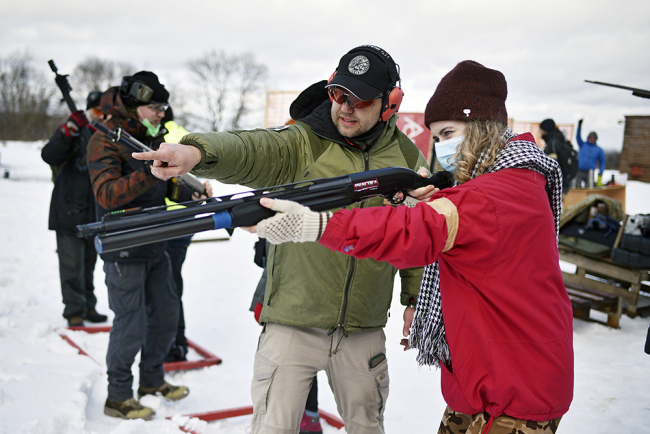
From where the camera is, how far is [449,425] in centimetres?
205

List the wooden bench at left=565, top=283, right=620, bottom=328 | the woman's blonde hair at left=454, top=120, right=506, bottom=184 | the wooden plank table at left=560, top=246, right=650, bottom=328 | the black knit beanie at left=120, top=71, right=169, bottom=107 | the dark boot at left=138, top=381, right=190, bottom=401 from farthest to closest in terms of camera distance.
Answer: the wooden plank table at left=560, top=246, right=650, bottom=328 → the wooden bench at left=565, top=283, right=620, bottom=328 → the dark boot at left=138, top=381, right=190, bottom=401 → the black knit beanie at left=120, top=71, right=169, bottom=107 → the woman's blonde hair at left=454, top=120, right=506, bottom=184

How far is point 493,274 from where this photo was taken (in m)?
1.68

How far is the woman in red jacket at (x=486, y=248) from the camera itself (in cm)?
156

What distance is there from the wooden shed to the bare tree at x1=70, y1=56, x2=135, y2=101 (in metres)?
36.8

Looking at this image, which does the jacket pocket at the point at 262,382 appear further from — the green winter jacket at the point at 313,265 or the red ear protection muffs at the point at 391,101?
the red ear protection muffs at the point at 391,101

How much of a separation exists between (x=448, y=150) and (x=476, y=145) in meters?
0.16

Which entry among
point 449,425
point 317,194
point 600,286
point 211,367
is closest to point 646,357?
point 600,286

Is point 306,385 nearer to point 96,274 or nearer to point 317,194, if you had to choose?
point 317,194

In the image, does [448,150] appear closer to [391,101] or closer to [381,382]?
[391,101]

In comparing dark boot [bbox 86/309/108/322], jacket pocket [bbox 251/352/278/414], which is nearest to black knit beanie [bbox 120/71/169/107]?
jacket pocket [bbox 251/352/278/414]

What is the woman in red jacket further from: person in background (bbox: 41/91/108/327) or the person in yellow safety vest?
person in background (bbox: 41/91/108/327)

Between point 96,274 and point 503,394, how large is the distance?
278 inches

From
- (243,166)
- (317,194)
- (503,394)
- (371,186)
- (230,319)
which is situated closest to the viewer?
(503,394)

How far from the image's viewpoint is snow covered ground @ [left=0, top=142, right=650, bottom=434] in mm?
3367
